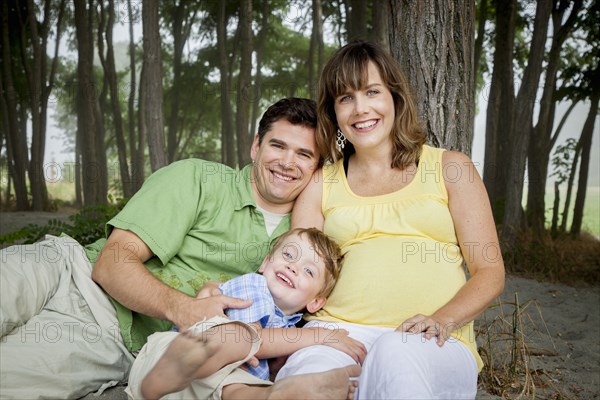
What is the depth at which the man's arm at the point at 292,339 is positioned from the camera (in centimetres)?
221

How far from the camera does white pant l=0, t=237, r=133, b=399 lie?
2152 mm

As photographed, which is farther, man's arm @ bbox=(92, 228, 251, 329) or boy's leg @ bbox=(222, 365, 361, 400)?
man's arm @ bbox=(92, 228, 251, 329)

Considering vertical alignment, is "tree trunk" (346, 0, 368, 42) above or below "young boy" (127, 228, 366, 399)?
above

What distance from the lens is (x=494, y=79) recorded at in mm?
9461

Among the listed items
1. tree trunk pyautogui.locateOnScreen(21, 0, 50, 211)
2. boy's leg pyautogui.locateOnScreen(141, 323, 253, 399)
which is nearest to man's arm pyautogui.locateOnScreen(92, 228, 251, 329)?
boy's leg pyautogui.locateOnScreen(141, 323, 253, 399)

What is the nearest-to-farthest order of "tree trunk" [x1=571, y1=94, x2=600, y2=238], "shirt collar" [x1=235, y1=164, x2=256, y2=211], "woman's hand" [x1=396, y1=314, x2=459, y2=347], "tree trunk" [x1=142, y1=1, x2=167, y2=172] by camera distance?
"woman's hand" [x1=396, y1=314, x2=459, y2=347]
"shirt collar" [x1=235, y1=164, x2=256, y2=211]
"tree trunk" [x1=142, y1=1, x2=167, y2=172]
"tree trunk" [x1=571, y1=94, x2=600, y2=238]

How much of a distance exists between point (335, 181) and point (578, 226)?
348 inches

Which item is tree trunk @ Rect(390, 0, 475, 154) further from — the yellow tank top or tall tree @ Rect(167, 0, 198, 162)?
tall tree @ Rect(167, 0, 198, 162)

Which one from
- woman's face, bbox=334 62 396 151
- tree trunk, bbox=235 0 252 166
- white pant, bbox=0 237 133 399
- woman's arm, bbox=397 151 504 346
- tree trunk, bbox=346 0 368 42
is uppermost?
tree trunk, bbox=346 0 368 42

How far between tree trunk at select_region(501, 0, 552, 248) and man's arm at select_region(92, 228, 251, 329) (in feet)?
19.0

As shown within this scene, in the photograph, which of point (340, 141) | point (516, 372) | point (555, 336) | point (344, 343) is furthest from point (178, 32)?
point (344, 343)

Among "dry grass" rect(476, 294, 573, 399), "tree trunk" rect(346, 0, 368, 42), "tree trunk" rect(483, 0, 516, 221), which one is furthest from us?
"tree trunk" rect(346, 0, 368, 42)

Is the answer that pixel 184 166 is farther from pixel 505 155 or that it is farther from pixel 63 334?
pixel 505 155

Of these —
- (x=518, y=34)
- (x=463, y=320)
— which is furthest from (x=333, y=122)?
(x=518, y=34)
